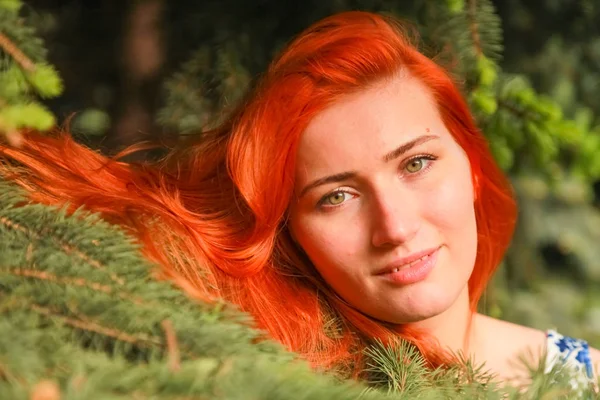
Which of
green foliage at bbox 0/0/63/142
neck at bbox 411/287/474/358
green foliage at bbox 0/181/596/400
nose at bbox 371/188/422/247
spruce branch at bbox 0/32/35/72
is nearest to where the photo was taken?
green foliage at bbox 0/181/596/400

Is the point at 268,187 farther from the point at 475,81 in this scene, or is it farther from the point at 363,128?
the point at 475,81

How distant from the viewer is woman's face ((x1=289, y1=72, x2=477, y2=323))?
1.07 meters

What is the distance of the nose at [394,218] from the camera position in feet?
3.42

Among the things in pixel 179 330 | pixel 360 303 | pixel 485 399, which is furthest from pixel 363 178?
pixel 179 330

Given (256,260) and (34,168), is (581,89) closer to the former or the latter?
(256,260)

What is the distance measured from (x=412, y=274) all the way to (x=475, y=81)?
0.49 m

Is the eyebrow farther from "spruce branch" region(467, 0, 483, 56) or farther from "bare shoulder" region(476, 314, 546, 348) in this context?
"bare shoulder" region(476, 314, 546, 348)

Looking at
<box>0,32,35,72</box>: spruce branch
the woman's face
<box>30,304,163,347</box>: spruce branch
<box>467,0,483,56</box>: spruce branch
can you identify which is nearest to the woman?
the woman's face

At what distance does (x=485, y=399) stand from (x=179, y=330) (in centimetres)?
38

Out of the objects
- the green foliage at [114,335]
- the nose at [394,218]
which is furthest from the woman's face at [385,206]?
the green foliage at [114,335]

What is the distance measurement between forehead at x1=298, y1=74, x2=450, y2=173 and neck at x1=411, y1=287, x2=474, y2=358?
35cm

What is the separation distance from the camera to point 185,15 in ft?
5.29

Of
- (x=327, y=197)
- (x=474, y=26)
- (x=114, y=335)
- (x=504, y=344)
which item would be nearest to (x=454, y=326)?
(x=504, y=344)

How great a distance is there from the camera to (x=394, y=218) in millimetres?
1043
